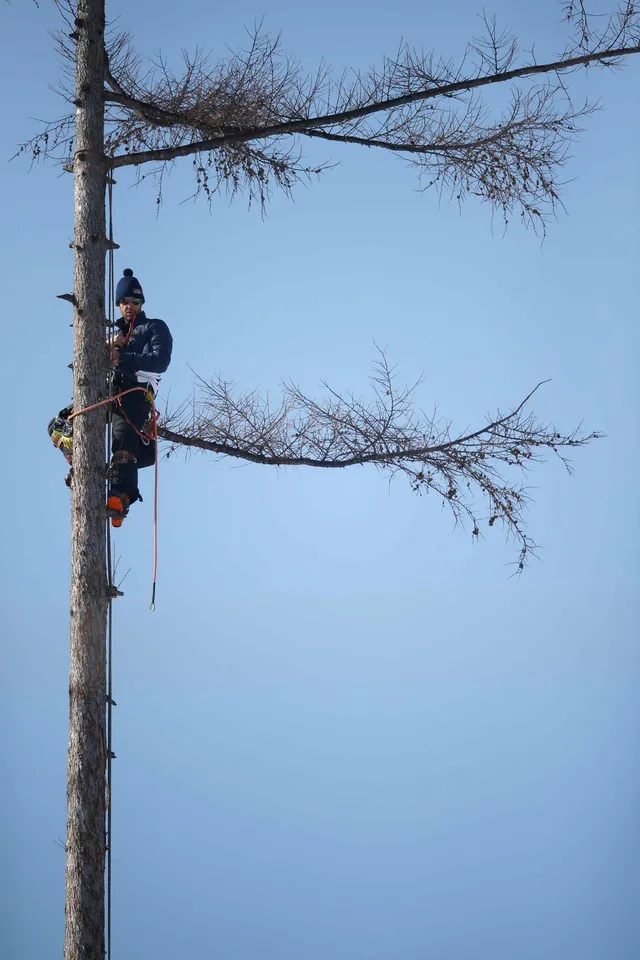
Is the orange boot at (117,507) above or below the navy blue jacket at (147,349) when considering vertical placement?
below

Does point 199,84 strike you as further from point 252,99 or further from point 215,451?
point 215,451

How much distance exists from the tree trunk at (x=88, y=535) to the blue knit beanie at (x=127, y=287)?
429 millimetres

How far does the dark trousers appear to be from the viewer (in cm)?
536

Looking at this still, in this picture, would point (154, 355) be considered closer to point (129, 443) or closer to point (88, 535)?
point (129, 443)

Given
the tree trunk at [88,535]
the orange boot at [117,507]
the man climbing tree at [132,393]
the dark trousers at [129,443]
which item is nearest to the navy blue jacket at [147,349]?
the man climbing tree at [132,393]

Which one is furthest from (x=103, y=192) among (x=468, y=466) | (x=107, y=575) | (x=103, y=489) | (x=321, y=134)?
A: (x=468, y=466)

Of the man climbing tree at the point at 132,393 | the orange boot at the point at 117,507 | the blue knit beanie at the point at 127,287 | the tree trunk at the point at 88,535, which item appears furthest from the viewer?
the blue knit beanie at the point at 127,287

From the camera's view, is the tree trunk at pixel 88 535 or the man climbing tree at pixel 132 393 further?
the man climbing tree at pixel 132 393

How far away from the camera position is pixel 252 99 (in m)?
5.37

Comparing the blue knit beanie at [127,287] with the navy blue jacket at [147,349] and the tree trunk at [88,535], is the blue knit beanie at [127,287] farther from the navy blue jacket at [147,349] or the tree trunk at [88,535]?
the tree trunk at [88,535]

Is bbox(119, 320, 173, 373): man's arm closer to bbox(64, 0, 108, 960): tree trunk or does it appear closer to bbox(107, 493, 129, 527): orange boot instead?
bbox(64, 0, 108, 960): tree trunk

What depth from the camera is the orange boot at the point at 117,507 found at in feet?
17.2

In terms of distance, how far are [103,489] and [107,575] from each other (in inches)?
16.8

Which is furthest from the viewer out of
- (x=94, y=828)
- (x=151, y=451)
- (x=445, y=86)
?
(x=151, y=451)
